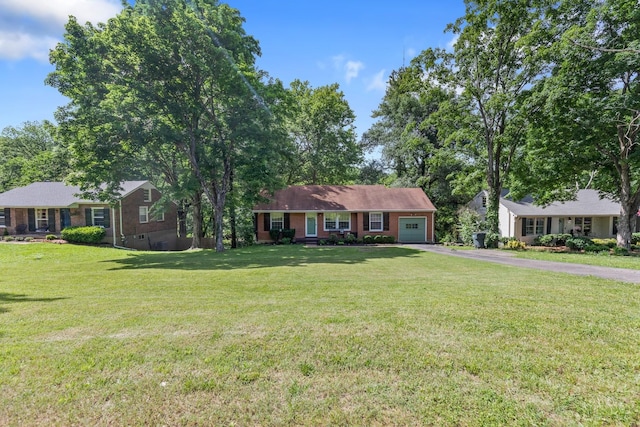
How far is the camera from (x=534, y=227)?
25109 mm

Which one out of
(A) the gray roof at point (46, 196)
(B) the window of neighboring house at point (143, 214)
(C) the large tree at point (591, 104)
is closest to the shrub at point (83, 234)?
(A) the gray roof at point (46, 196)

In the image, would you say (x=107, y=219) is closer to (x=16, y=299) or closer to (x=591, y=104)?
(x=16, y=299)

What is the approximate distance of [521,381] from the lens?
314 centimetres

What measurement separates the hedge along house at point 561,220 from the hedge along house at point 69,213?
1111 inches

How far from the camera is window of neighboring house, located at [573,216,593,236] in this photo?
25.4m

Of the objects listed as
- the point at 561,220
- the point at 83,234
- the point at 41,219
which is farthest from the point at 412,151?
the point at 41,219

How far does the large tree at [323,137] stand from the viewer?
31.1m

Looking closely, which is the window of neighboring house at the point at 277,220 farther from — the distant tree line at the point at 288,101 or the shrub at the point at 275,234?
the distant tree line at the point at 288,101

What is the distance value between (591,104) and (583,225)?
14.1 metres

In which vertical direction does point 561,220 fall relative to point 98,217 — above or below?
below

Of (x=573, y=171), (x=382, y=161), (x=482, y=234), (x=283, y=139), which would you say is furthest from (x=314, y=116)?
(x=573, y=171)

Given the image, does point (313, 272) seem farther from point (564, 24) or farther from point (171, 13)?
point (564, 24)

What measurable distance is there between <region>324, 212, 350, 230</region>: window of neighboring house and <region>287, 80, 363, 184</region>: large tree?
8722mm

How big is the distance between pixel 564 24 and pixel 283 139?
16998 mm
